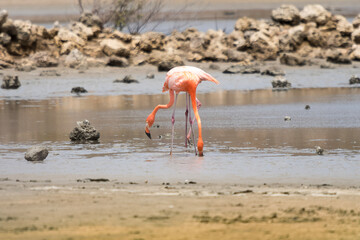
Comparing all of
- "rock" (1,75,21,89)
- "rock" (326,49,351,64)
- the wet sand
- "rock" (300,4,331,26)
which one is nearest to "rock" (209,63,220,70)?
"rock" (326,49,351,64)

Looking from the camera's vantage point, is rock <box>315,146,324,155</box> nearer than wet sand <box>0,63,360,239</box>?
No

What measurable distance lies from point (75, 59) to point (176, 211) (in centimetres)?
2148

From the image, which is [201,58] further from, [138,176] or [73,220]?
[73,220]

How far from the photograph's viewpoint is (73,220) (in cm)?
560

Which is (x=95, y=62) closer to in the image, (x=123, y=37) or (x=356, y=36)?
(x=123, y=37)

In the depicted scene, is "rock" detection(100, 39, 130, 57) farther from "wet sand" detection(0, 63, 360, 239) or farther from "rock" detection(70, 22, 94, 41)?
"wet sand" detection(0, 63, 360, 239)

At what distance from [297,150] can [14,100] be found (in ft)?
33.9

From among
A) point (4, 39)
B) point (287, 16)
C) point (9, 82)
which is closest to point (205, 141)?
point (9, 82)

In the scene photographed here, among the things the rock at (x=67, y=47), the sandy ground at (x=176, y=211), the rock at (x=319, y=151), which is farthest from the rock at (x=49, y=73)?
→ the sandy ground at (x=176, y=211)

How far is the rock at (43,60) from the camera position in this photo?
88.0ft

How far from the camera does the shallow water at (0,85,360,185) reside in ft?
26.6

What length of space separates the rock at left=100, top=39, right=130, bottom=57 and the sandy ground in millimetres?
21280

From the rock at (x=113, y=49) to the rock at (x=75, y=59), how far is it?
146cm

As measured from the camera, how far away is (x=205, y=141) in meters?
10.8
